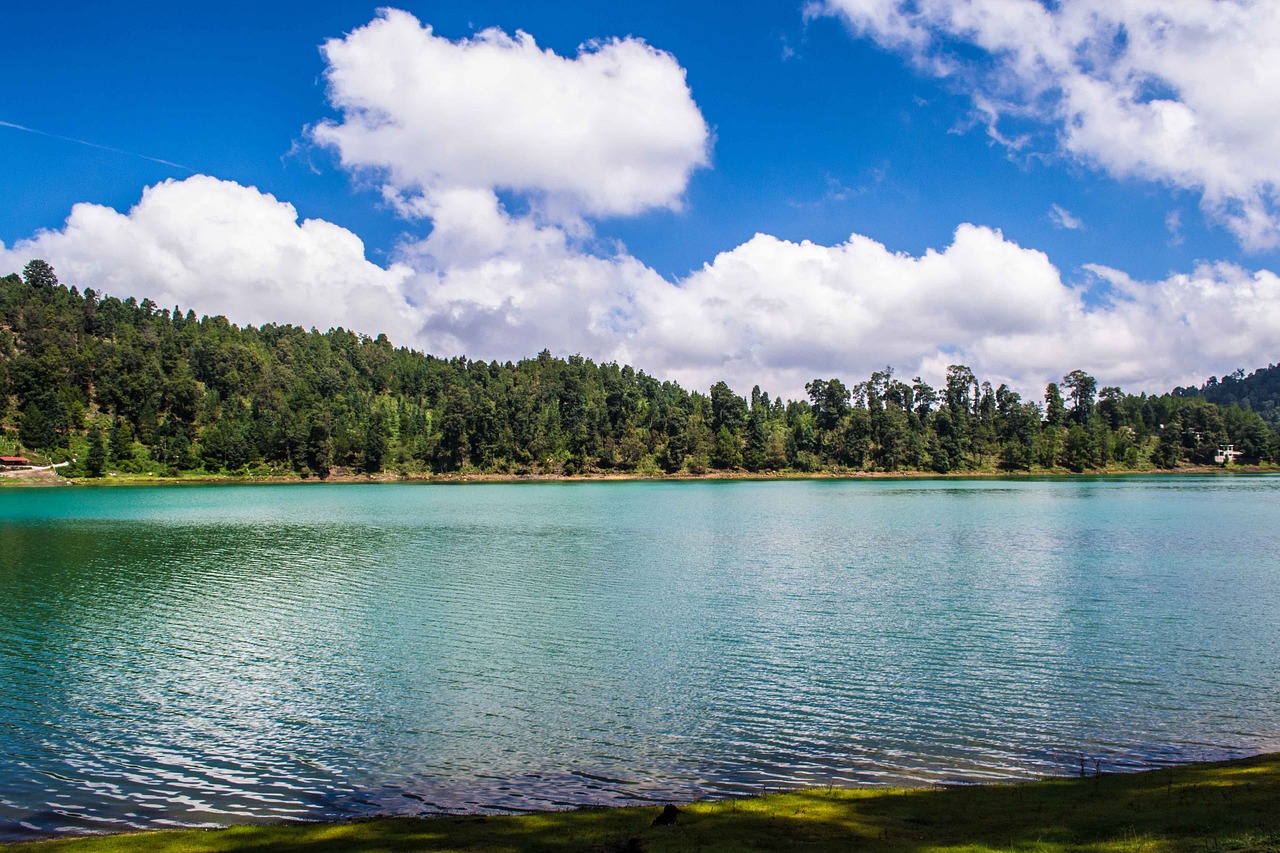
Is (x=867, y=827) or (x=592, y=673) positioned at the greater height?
(x=867, y=827)

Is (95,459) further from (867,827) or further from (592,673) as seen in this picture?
(867,827)

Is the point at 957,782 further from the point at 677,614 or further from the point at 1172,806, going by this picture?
the point at 677,614

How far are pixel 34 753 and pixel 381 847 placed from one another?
11954 millimetres

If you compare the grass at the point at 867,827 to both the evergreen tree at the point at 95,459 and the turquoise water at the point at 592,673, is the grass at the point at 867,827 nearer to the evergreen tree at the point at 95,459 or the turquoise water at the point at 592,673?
the turquoise water at the point at 592,673

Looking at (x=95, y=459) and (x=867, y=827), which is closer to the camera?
(x=867, y=827)

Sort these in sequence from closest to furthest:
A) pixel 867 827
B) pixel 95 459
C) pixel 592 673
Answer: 1. pixel 867 827
2. pixel 592 673
3. pixel 95 459

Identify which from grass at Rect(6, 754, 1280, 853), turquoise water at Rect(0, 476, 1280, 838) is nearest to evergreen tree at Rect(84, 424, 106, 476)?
turquoise water at Rect(0, 476, 1280, 838)

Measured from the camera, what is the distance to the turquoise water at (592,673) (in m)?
16.9

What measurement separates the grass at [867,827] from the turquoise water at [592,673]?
1.77 meters

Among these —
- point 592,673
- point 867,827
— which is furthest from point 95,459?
point 867,827

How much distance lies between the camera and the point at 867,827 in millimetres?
12445

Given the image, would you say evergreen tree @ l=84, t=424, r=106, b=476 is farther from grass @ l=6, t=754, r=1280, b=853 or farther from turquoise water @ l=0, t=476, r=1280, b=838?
grass @ l=6, t=754, r=1280, b=853

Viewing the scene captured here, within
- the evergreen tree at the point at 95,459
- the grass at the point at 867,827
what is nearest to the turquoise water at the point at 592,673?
the grass at the point at 867,827

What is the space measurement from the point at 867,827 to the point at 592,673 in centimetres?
1383
